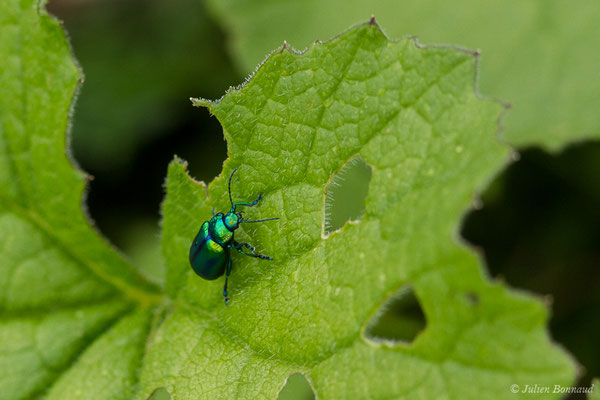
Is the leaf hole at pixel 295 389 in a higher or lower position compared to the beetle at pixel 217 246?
lower

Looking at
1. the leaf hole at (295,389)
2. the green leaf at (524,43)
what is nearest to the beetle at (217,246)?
the leaf hole at (295,389)

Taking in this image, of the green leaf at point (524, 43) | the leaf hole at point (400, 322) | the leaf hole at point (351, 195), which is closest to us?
the green leaf at point (524, 43)

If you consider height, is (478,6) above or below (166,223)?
above

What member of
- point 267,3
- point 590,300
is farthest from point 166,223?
point 590,300

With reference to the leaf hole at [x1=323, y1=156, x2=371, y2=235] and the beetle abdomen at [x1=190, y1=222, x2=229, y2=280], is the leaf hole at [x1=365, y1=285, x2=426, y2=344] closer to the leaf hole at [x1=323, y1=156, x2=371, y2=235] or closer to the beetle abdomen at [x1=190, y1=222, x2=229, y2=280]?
the leaf hole at [x1=323, y1=156, x2=371, y2=235]

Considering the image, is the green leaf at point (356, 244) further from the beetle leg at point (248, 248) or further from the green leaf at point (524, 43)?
the green leaf at point (524, 43)

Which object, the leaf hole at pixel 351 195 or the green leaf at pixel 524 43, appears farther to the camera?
the leaf hole at pixel 351 195

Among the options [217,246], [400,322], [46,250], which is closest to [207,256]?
[217,246]

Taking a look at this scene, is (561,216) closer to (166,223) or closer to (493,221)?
(493,221)
